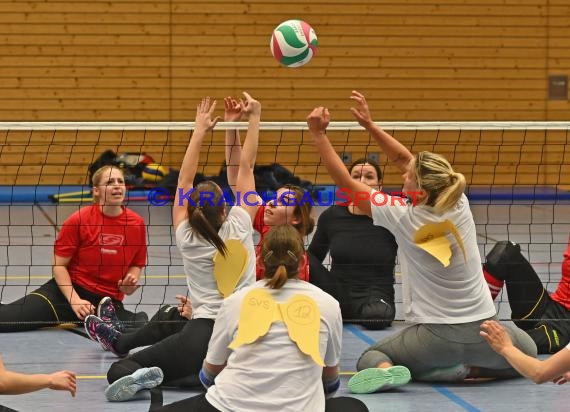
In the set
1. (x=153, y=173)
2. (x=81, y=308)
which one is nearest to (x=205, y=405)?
(x=81, y=308)

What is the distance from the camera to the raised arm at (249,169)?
5.43 m

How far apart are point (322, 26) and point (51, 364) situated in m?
10.2

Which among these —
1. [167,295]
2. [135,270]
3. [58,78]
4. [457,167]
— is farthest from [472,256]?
[58,78]

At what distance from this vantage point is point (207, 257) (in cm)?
519

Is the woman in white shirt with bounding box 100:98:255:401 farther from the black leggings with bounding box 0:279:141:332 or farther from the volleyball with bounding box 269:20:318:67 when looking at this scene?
the volleyball with bounding box 269:20:318:67

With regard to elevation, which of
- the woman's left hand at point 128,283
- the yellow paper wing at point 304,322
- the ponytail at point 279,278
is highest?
the ponytail at point 279,278

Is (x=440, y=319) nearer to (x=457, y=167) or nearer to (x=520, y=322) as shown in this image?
(x=520, y=322)

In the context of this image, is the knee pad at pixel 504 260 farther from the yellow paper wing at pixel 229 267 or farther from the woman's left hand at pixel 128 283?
the woman's left hand at pixel 128 283

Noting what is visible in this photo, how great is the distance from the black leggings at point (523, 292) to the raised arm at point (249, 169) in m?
1.76

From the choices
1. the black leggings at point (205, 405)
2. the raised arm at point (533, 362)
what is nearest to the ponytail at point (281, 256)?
the black leggings at point (205, 405)

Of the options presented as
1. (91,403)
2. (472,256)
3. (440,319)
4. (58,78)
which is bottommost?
(91,403)

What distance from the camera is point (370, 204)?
5.26 metres

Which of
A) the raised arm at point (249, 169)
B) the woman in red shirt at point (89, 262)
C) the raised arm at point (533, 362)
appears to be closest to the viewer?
the raised arm at point (533, 362)

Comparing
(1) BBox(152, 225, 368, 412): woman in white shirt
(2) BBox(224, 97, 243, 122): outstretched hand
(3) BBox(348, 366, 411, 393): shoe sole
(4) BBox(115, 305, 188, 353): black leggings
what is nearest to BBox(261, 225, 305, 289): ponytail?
(1) BBox(152, 225, 368, 412): woman in white shirt
